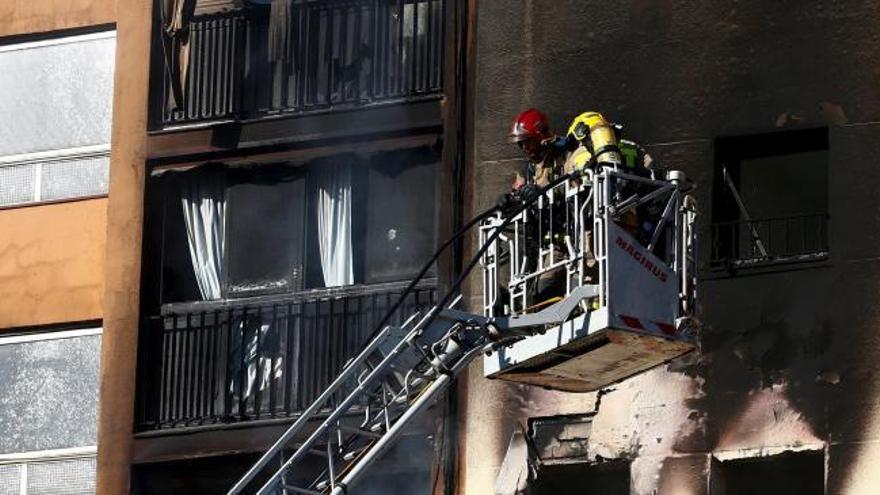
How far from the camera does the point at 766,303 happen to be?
25203 millimetres

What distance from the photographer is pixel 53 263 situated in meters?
29.0

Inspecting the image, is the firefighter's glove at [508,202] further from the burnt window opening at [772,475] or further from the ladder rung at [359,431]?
the burnt window opening at [772,475]

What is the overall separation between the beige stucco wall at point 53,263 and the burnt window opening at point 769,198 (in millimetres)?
6686

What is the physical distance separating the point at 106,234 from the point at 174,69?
181 centimetres

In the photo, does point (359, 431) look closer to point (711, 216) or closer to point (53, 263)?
point (711, 216)

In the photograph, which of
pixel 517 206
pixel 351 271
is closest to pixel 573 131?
pixel 517 206

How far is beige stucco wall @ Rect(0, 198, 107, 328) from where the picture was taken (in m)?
28.8

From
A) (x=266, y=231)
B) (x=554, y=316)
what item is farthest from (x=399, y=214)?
(x=554, y=316)

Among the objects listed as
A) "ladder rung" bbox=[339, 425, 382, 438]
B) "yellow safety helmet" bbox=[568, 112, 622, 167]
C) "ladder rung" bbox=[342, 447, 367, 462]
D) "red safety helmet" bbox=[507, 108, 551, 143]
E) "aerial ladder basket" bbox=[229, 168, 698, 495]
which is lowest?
"ladder rung" bbox=[342, 447, 367, 462]

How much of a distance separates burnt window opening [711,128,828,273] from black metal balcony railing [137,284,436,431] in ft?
10.4

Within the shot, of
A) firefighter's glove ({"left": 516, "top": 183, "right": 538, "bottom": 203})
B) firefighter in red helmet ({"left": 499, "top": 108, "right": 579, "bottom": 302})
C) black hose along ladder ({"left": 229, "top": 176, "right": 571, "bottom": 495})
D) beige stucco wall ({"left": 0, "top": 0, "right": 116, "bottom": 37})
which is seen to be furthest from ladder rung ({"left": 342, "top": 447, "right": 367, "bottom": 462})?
beige stucco wall ({"left": 0, "top": 0, "right": 116, "bottom": 37})

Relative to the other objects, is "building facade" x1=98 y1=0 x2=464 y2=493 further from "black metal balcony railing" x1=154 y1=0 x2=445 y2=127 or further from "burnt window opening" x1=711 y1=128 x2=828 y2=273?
"burnt window opening" x1=711 y1=128 x2=828 y2=273

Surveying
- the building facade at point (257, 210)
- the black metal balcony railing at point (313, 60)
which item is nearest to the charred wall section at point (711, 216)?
the building facade at point (257, 210)

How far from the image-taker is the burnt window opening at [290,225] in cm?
2794
